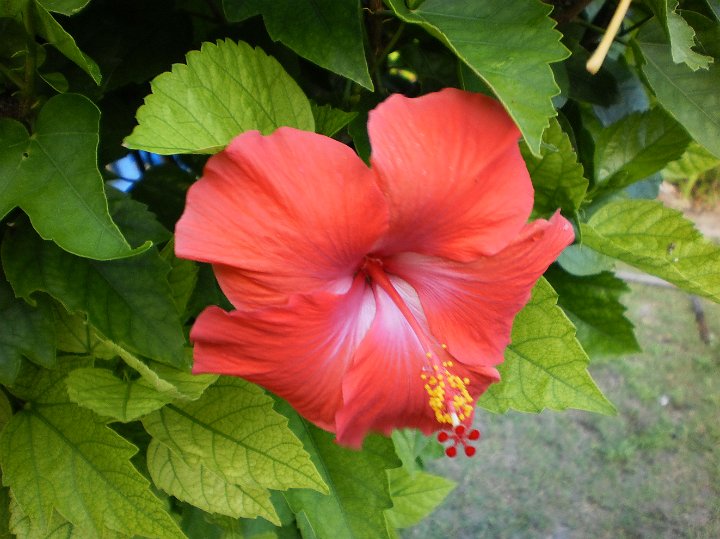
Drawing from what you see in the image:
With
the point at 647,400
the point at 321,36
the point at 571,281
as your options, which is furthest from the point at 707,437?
the point at 321,36

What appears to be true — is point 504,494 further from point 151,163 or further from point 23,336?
point 23,336

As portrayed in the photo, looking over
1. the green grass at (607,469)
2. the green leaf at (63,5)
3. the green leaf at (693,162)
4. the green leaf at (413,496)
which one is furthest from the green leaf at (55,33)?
the green grass at (607,469)

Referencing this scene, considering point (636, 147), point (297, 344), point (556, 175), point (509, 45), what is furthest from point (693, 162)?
point (297, 344)

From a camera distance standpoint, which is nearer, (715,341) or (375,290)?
(375,290)

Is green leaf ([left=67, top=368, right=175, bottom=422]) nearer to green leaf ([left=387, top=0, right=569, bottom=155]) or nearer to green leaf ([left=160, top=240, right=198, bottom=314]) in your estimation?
green leaf ([left=160, top=240, right=198, bottom=314])

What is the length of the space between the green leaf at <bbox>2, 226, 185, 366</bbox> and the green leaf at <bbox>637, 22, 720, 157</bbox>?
1.16 feet

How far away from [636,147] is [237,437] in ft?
1.24

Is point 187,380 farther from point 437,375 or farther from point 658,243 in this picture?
point 658,243

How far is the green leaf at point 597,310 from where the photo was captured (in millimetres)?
618

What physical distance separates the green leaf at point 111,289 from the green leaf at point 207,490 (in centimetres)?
10

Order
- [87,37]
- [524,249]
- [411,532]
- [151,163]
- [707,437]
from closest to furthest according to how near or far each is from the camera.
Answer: [524,249]
[87,37]
[151,163]
[411,532]
[707,437]

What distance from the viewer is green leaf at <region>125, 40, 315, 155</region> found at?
1.24 feet

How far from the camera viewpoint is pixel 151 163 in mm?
755

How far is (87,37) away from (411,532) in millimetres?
1448
